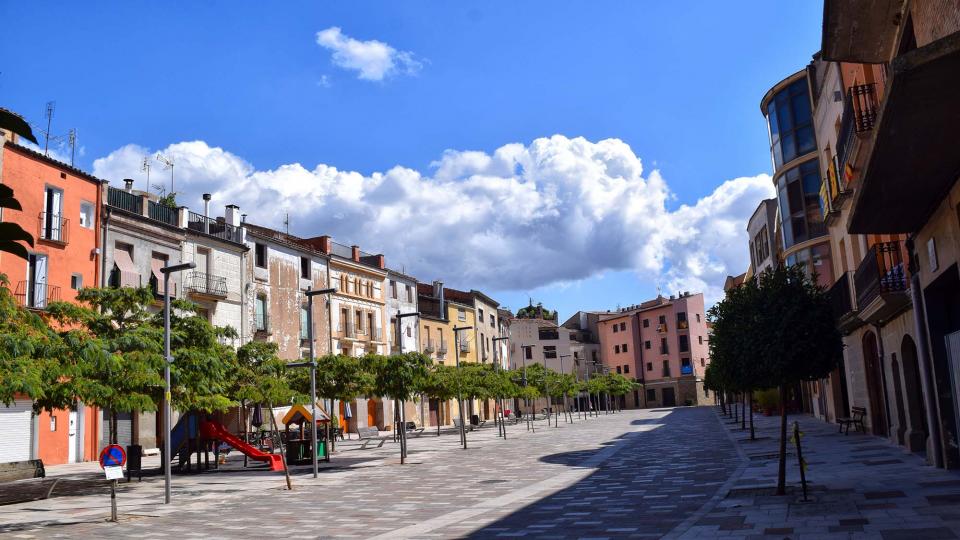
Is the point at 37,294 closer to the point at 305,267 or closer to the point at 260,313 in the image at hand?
the point at 260,313

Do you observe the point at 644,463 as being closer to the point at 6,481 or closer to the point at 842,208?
the point at 842,208

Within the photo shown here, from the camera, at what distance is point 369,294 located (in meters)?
62.6

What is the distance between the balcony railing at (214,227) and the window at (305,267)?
738 cm

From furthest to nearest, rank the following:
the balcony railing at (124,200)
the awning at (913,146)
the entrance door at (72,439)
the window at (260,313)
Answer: the window at (260,313), the balcony railing at (124,200), the entrance door at (72,439), the awning at (913,146)

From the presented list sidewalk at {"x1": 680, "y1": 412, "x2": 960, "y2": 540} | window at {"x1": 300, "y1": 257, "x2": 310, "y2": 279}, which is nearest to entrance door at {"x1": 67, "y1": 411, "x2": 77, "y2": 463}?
window at {"x1": 300, "y1": 257, "x2": 310, "y2": 279}

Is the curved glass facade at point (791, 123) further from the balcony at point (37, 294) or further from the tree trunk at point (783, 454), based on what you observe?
the balcony at point (37, 294)

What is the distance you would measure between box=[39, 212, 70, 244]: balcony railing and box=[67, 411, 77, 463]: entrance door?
776cm

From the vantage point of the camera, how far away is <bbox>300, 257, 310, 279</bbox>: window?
177ft

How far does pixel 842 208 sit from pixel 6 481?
28.2 metres

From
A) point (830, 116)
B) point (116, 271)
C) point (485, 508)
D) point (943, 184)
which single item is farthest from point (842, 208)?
point (116, 271)

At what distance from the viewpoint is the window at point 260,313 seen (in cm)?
4734

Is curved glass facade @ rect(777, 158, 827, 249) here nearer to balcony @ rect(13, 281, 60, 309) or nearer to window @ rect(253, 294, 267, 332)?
window @ rect(253, 294, 267, 332)

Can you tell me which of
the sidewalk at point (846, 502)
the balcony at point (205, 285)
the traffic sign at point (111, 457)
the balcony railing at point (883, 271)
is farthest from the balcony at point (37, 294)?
the balcony railing at point (883, 271)

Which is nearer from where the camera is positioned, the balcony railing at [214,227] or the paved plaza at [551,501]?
the paved plaza at [551,501]
